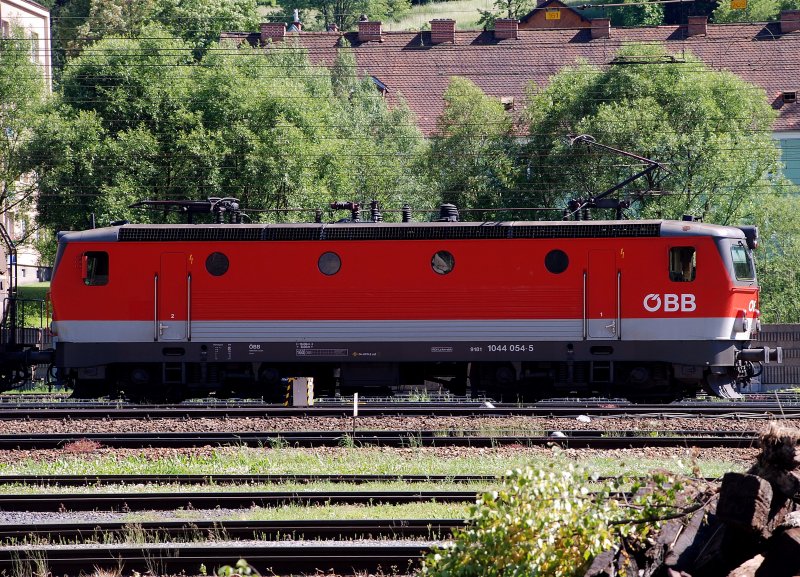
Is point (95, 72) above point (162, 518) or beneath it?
above

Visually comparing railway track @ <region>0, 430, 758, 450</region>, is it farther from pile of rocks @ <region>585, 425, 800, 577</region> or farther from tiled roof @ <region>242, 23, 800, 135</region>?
tiled roof @ <region>242, 23, 800, 135</region>

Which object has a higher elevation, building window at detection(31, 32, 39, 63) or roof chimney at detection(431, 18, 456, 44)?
roof chimney at detection(431, 18, 456, 44)

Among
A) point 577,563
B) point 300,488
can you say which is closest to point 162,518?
point 300,488

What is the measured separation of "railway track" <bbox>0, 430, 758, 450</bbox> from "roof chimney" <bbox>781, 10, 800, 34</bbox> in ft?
146

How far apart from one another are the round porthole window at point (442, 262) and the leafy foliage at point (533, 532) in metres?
13.2

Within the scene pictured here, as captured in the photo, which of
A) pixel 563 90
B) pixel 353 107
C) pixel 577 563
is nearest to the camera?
pixel 577 563

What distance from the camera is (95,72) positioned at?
42875 millimetres

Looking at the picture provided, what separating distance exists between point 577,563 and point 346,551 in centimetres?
300

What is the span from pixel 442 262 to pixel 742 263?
5.81 meters

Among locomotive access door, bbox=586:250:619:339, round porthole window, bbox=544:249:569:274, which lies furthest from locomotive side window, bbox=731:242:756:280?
round porthole window, bbox=544:249:569:274

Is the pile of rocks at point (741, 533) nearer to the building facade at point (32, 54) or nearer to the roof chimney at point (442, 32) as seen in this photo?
the building facade at point (32, 54)

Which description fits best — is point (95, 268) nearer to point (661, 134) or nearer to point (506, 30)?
point (661, 134)

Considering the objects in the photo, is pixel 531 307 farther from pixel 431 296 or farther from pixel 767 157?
pixel 767 157

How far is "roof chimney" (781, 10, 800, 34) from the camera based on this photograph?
54594 millimetres
